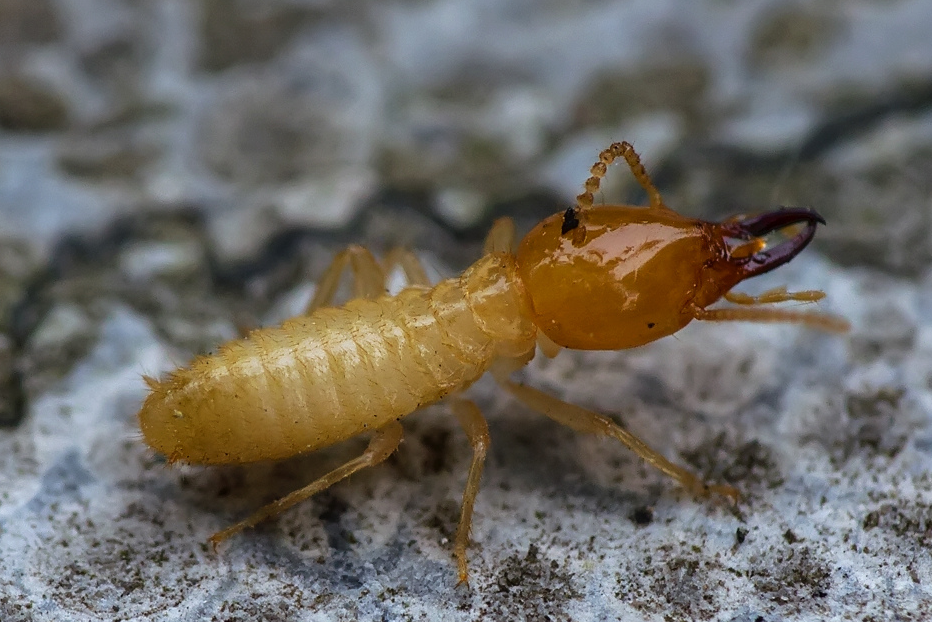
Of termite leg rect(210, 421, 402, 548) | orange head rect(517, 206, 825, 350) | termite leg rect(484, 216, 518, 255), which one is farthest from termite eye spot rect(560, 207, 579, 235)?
termite leg rect(210, 421, 402, 548)

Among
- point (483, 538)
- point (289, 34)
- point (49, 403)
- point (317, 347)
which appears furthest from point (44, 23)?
point (483, 538)

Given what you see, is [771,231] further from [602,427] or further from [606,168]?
[602,427]

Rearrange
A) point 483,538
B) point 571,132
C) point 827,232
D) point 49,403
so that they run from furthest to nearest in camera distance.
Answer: point 571,132 < point 827,232 < point 49,403 < point 483,538

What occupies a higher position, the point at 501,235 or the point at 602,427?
the point at 501,235

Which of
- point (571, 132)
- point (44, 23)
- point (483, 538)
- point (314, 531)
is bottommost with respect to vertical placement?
point (483, 538)

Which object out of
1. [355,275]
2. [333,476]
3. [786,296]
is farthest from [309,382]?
[786,296]

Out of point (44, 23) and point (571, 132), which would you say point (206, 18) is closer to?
point (44, 23)
